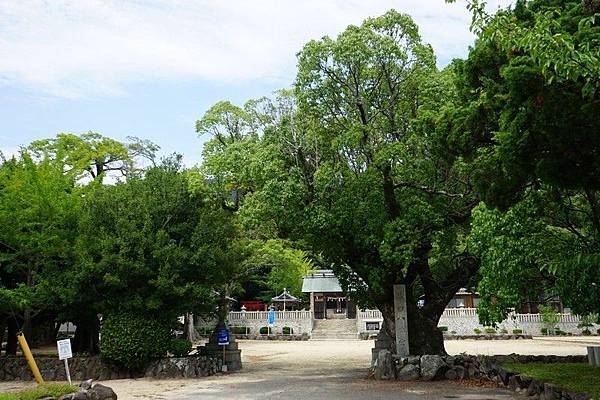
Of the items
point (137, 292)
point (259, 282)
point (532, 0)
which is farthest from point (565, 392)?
point (259, 282)

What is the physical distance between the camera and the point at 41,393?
10.1 m

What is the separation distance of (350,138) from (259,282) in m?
32.3

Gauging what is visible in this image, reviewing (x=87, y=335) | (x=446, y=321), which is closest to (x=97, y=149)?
(x=87, y=335)

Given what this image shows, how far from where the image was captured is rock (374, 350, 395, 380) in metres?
15.6

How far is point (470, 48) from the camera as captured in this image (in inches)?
389

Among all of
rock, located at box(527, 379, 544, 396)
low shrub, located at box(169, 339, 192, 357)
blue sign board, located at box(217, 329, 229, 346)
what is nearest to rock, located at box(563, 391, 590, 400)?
rock, located at box(527, 379, 544, 396)

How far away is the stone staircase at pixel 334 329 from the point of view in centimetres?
4019

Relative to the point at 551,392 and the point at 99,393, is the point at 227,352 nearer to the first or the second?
the point at 99,393

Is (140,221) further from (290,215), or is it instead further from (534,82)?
(534,82)

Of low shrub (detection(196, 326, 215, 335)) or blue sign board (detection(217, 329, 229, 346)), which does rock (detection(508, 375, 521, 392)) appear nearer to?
A: blue sign board (detection(217, 329, 229, 346))

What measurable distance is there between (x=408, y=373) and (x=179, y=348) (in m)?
7.00

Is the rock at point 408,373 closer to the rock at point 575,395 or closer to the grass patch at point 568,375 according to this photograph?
the grass patch at point 568,375

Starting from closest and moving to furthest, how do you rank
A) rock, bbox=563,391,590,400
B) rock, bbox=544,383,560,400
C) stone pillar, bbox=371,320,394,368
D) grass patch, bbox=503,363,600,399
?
rock, bbox=563,391,590,400
grass patch, bbox=503,363,600,399
rock, bbox=544,383,560,400
stone pillar, bbox=371,320,394,368

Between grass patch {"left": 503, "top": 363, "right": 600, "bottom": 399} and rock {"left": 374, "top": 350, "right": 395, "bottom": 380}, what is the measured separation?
2.95 metres
